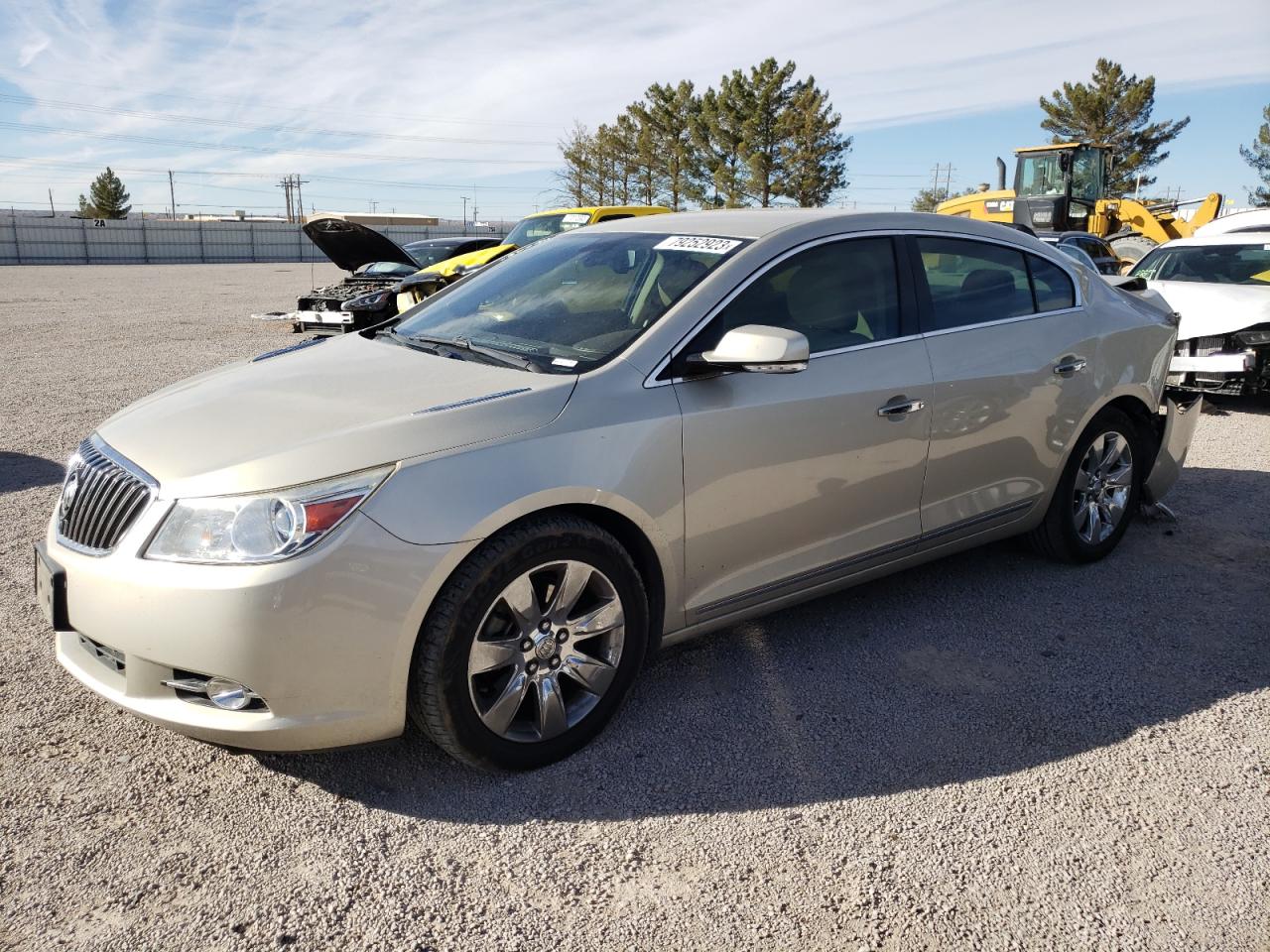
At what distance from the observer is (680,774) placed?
10.0 ft

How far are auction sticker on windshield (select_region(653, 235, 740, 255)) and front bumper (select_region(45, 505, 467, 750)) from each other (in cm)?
160

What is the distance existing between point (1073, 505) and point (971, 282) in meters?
1.26

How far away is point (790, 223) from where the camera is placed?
3773 millimetres

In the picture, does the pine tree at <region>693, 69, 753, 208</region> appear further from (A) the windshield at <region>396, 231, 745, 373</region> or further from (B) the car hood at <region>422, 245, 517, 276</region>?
(A) the windshield at <region>396, 231, 745, 373</region>

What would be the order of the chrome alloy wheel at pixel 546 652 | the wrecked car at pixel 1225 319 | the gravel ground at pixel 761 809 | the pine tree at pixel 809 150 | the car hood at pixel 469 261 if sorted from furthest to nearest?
the pine tree at pixel 809 150 → the car hood at pixel 469 261 → the wrecked car at pixel 1225 319 → the chrome alloy wheel at pixel 546 652 → the gravel ground at pixel 761 809

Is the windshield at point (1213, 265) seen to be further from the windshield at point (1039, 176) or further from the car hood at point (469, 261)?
the windshield at point (1039, 176)

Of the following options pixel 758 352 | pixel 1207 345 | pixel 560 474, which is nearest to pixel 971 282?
pixel 758 352

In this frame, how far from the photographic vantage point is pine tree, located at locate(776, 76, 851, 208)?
45250 millimetres

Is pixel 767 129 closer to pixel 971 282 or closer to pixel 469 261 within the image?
pixel 469 261

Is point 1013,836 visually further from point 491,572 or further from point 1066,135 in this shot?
point 1066,135

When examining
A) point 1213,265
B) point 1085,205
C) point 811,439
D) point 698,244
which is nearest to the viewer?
point 811,439

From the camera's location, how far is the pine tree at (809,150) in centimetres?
4525

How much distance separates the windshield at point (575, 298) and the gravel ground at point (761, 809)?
4.21 feet

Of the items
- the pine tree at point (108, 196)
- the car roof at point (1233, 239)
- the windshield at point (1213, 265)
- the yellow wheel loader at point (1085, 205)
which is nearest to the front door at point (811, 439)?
the windshield at point (1213, 265)
